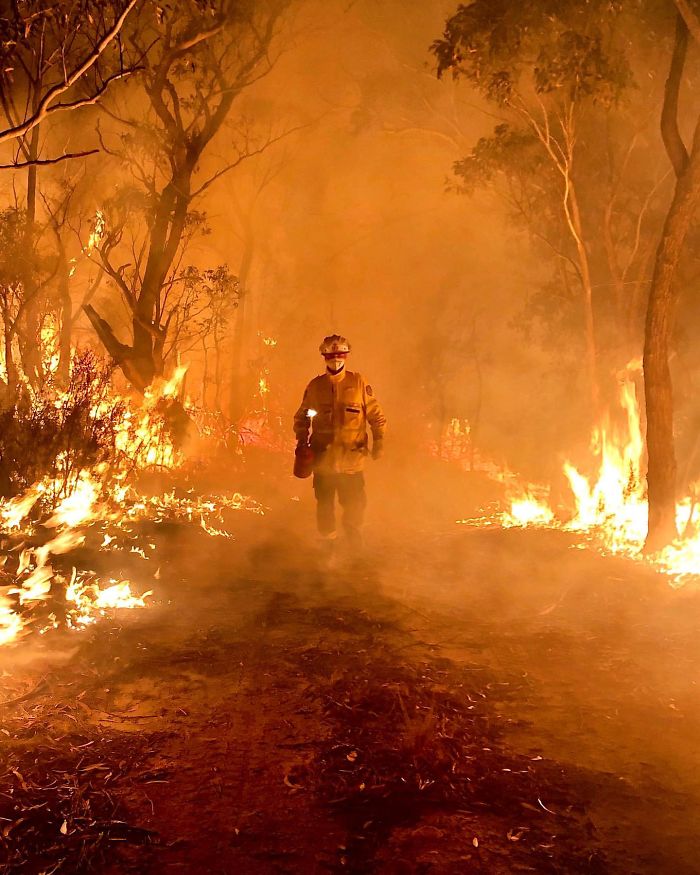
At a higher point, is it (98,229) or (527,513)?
(98,229)

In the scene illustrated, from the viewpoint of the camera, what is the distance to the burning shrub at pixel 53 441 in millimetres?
7734

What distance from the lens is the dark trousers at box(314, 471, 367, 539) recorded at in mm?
7941

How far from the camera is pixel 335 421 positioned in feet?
25.3

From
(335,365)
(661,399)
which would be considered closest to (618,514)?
(661,399)

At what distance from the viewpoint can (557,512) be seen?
424 inches

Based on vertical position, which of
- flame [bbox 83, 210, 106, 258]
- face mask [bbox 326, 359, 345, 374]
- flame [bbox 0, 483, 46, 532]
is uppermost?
flame [bbox 83, 210, 106, 258]

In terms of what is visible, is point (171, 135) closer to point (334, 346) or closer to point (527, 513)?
point (334, 346)

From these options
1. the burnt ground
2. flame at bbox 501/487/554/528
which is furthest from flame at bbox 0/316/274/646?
flame at bbox 501/487/554/528

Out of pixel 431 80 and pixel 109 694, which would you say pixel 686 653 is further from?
pixel 431 80

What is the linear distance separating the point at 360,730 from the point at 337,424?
4.13m

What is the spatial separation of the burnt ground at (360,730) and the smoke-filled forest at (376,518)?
2 centimetres

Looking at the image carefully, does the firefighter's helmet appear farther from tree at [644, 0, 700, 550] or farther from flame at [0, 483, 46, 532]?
flame at [0, 483, 46, 532]

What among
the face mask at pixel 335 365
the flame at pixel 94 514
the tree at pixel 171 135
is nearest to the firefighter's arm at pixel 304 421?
the face mask at pixel 335 365

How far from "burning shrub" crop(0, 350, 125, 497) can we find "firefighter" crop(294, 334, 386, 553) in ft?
8.23
